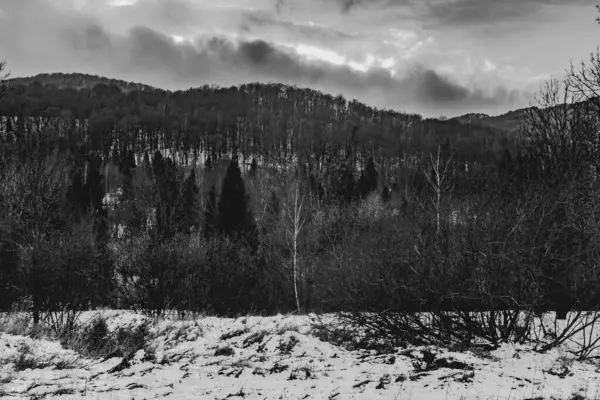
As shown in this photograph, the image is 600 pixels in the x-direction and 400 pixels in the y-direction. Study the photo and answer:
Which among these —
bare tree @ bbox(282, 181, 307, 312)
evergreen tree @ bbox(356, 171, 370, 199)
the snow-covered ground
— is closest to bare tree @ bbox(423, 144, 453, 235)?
the snow-covered ground

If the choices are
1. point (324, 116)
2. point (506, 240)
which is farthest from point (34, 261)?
point (324, 116)

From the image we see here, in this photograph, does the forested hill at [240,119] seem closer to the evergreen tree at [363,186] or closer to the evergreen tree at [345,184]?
the evergreen tree at [363,186]

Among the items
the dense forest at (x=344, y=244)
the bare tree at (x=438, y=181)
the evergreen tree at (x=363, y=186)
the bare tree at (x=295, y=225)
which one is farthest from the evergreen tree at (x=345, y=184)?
the bare tree at (x=295, y=225)

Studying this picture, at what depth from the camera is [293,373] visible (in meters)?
7.22

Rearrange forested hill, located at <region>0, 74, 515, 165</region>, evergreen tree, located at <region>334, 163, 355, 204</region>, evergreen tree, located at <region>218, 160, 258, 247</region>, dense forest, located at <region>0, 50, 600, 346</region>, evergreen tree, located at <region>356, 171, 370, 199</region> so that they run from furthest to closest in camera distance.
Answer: forested hill, located at <region>0, 74, 515, 165</region>
evergreen tree, located at <region>356, 171, 370, 199</region>
evergreen tree, located at <region>334, 163, 355, 204</region>
evergreen tree, located at <region>218, 160, 258, 247</region>
dense forest, located at <region>0, 50, 600, 346</region>

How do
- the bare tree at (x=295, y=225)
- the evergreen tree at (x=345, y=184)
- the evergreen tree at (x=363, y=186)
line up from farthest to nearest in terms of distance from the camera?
1. the evergreen tree at (x=363, y=186)
2. the evergreen tree at (x=345, y=184)
3. the bare tree at (x=295, y=225)

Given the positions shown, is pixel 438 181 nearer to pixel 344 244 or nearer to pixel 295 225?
pixel 295 225

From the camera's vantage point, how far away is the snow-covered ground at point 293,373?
19.9 feet

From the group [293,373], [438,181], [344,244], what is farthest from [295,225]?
[293,373]

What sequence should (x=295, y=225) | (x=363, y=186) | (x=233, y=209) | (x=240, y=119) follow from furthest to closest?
(x=240, y=119) < (x=363, y=186) < (x=233, y=209) < (x=295, y=225)

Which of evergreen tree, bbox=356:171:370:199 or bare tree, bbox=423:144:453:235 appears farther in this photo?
evergreen tree, bbox=356:171:370:199

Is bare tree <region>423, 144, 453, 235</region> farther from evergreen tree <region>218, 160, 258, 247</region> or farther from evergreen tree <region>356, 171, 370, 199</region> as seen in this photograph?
evergreen tree <region>356, 171, 370, 199</region>

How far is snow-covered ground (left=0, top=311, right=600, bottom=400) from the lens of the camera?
238 inches

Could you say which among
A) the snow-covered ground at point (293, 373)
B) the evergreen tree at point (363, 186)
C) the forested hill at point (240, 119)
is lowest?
the snow-covered ground at point (293, 373)
